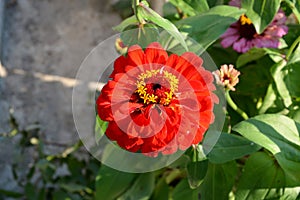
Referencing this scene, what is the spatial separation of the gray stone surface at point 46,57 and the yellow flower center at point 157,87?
27.6 inches

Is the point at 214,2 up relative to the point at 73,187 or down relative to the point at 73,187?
up

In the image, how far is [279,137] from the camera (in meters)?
0.71

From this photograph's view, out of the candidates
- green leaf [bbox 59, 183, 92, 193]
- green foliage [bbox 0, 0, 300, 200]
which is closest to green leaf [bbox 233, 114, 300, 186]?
green foliage [bbox 0, 0, 300, 200]

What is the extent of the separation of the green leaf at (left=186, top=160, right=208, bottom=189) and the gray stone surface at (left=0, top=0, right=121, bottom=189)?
612 millimetres

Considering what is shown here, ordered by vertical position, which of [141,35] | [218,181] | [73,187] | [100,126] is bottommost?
[73,187]

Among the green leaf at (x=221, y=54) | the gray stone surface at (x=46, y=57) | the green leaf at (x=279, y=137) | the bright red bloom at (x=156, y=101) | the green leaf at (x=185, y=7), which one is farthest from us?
the gray stone surface at (x=46, y=57)

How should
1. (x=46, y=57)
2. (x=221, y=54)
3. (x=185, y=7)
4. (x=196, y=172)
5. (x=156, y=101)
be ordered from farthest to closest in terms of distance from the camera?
(x=46, y=57), (x=221, y=54), (x=185, y=7), (x=196, y=172), (x=156, y=101)

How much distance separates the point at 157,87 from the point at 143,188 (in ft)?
1.19

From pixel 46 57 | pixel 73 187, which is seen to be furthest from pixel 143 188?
pixel 46 57

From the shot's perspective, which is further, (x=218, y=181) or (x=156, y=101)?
(x=218, y=181)

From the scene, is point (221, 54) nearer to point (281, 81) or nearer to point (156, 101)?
point (281, 81)

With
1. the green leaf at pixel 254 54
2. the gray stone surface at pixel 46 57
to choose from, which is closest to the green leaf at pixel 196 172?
the green leaf at pixel 254 54

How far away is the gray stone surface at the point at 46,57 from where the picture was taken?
1299mm

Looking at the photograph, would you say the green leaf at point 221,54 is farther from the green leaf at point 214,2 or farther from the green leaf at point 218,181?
the green leaf at point 218,181
